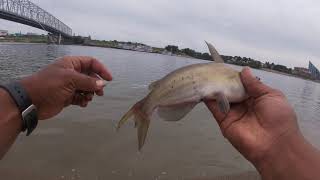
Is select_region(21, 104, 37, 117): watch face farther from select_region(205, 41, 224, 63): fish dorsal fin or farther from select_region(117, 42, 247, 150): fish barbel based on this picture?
select_region(205, 41, 224, 63): fish dorsal fin

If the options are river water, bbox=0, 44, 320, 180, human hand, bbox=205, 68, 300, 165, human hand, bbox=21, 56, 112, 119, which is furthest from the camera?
river water, bbox=0, 44, 320, 180

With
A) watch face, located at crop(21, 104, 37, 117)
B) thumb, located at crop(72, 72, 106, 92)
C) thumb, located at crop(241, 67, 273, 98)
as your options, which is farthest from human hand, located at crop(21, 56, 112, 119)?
thumb, located at crop(241, 67, 273, 98)

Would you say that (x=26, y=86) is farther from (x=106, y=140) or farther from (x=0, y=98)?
(x=106, y=140)

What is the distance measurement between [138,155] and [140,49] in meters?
169

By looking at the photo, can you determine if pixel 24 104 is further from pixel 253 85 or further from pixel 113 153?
pixel 113 153

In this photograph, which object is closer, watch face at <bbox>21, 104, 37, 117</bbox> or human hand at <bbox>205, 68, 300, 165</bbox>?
human hand at <bbox>205, 68, 300, 165</bbox>

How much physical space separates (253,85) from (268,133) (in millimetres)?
518

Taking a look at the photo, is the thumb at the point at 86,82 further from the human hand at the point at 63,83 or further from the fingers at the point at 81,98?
the fingers at the point at 81,98

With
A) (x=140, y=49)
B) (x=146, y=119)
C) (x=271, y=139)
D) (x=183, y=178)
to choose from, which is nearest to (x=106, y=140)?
(x=183, y=178)

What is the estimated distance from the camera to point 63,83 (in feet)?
12.1

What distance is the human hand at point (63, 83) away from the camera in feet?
11.7

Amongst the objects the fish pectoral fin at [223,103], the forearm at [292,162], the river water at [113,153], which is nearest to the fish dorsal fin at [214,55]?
the fish pectoral fin at [223,103]

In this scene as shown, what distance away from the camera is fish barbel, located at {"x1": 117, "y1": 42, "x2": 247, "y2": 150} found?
3648 millimetres

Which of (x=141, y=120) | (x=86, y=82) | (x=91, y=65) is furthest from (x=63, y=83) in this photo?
(x=141, y=120)
